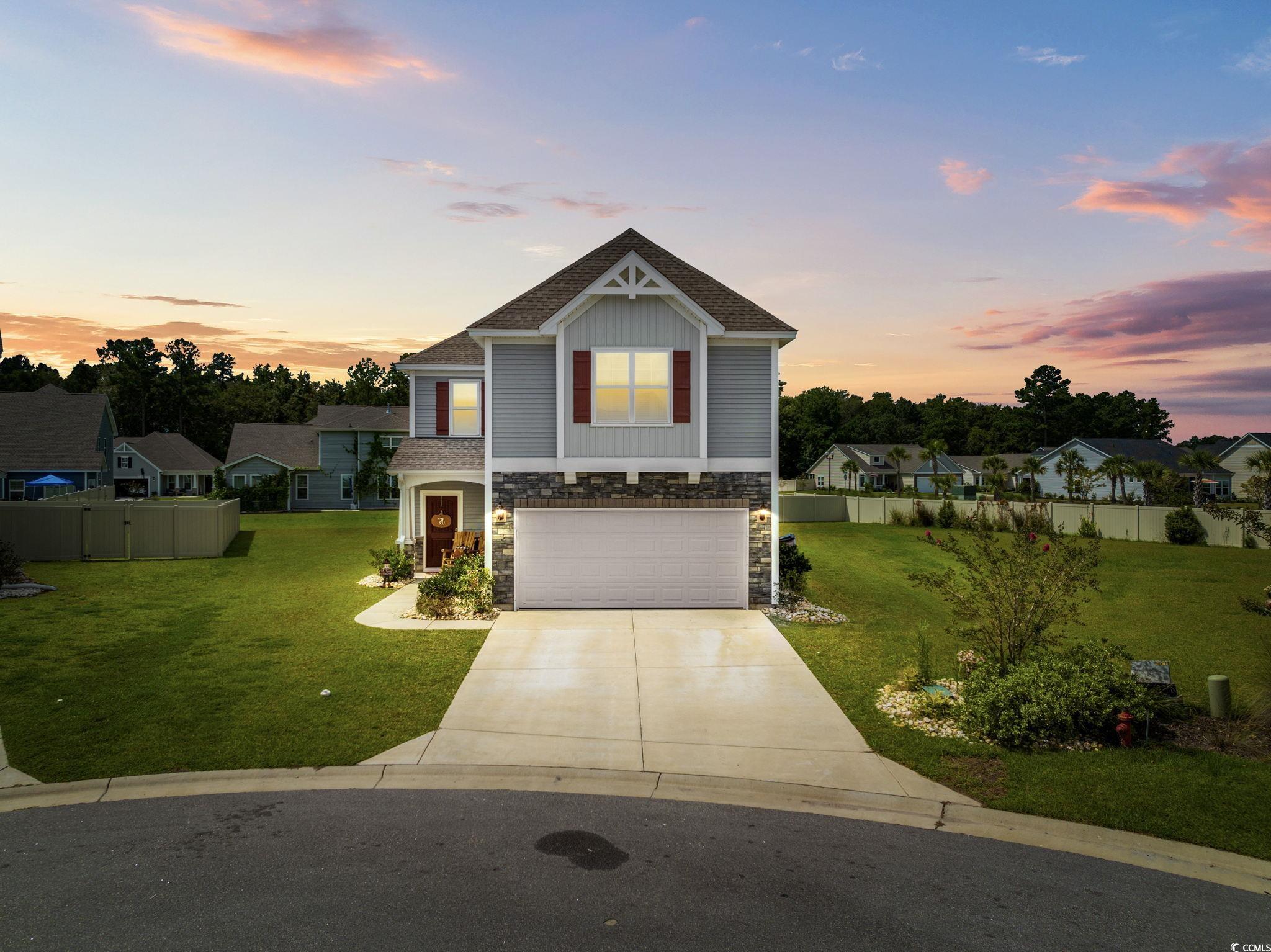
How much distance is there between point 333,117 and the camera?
59.7 ft

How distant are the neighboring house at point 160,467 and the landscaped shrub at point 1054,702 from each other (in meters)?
60.1

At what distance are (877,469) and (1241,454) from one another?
102 feet

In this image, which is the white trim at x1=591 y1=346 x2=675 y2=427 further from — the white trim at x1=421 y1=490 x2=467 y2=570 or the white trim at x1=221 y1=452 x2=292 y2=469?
the white trim at x1=221 y1=452 x2=292 y2=469

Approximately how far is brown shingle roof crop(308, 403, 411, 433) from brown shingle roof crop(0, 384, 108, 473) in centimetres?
1324

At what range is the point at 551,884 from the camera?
610 cm

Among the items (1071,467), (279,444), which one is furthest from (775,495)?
(1071,467)

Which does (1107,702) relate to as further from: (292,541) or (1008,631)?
(292,541)

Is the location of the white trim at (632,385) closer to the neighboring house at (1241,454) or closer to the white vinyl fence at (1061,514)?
the white vinyl fence at (1061,514)

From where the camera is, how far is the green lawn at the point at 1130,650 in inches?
294

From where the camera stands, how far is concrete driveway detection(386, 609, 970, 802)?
8898 millimetres

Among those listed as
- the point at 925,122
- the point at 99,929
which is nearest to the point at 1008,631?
the point at 99,929

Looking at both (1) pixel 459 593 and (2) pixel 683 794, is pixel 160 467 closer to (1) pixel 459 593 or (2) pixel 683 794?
(1) pixel 459 593

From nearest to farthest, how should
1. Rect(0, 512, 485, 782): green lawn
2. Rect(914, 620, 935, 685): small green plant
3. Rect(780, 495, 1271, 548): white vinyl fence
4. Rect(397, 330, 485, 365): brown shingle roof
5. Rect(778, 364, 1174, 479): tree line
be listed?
Rect(0, 512, 485, 782): green lawn
Rect(914, 620, 935, 685): small green plant
Rect(397, 330, 485, 365): brown shingle roof
Rect(780, 495, 1271, 548): white vinyl fence
Rect(778, 364, 1174, 479): tree line

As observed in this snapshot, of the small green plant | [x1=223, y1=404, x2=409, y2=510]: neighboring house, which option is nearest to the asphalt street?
the small green plant
